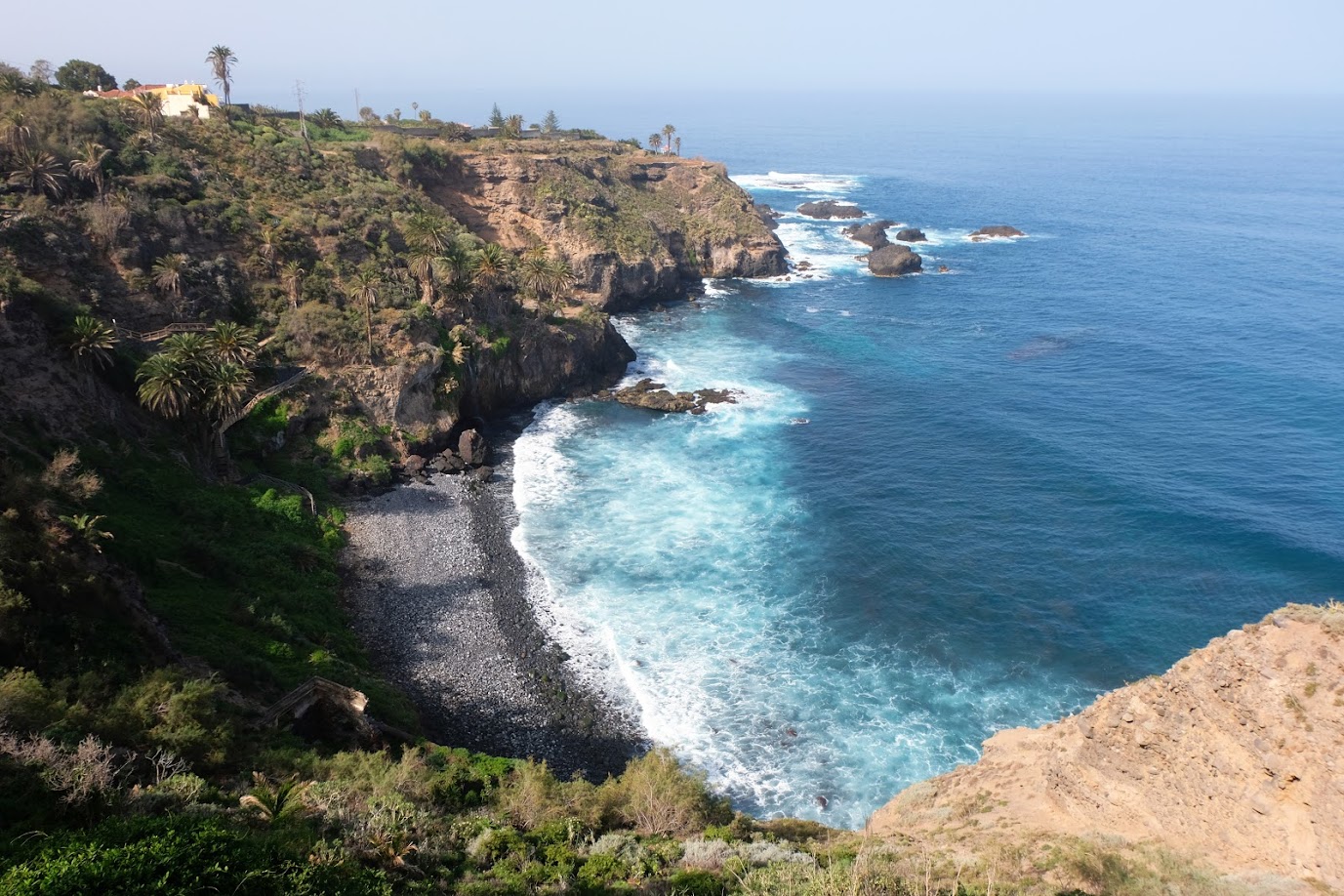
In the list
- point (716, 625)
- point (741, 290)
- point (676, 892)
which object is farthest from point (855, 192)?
point (676, 892)

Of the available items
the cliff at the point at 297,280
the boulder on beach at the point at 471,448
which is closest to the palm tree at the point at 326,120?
the cliff at the point at 297,280

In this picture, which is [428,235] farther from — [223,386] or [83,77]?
[83,77]

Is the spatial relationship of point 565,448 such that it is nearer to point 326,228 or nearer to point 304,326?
point 304,326

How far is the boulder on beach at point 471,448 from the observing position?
59.3 m

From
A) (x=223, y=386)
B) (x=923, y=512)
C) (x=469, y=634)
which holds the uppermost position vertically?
(x=223, y=386)

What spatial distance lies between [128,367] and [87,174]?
2250 centimetres

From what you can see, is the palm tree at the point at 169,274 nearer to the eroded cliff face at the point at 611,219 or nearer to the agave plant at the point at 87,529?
the agave plant at the point at 87,529

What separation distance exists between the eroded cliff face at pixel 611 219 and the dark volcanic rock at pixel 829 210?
35389 millimetres

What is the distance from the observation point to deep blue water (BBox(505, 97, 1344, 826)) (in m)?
38.4

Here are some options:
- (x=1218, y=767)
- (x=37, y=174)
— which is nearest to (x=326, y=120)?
(x=37, y=174)

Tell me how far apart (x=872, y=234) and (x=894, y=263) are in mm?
21279

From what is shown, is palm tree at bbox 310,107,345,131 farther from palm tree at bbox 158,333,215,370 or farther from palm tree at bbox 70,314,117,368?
palm tree at bbox 70,314,117,368

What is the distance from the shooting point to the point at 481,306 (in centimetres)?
7119

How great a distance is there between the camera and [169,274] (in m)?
53.8
